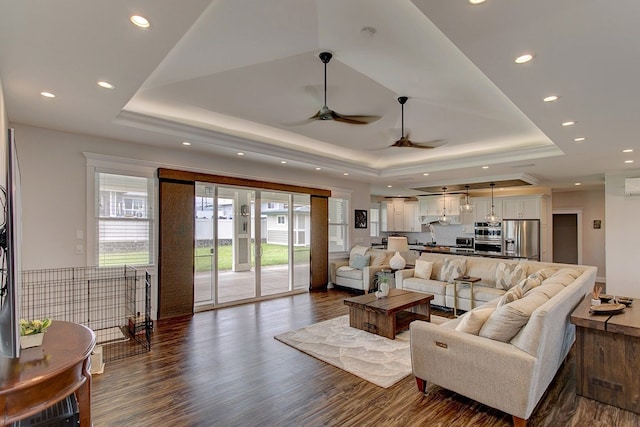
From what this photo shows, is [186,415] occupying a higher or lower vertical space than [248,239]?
lower

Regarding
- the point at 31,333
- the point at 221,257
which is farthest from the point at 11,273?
the point at 221,257

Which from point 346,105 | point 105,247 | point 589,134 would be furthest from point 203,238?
point 589,134

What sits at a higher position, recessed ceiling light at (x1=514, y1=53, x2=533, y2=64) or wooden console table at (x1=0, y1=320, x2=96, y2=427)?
recessed ceiling light at (x1=514, y1=53, x2=533, y2=64)

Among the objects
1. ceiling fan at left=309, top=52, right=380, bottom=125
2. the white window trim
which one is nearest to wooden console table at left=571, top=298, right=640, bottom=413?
ceiling fan at left=309, top=52, right=380, bottom=125

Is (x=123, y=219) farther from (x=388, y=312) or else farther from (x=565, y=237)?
(x=565, y=237)

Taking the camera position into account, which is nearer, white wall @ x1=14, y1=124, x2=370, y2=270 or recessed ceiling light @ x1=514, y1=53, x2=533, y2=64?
A: recessed ceiling light @ x1=514, y1=53, x2=533, y2=64

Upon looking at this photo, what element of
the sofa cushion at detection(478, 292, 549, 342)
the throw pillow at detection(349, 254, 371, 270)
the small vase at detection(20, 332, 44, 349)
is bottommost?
the throw pillow at detection(349, 254, 371, 270)

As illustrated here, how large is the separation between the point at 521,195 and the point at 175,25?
946cm

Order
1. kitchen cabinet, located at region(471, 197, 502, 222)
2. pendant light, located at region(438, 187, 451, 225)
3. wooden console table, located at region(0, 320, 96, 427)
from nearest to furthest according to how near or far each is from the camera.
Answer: wooden console table, located at region(0, 320, 96, 427) < kitchen cabinet, located at region(471, 197, 502, 222) < pendant light, located at region(438, 187, 451, 225)

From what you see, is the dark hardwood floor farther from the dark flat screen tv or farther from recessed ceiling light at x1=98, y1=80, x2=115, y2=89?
recessed ceiling light at x1=98, y1=80, x2=115, y2=89

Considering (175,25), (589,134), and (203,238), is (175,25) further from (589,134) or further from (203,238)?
(589,134)

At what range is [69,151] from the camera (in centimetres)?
428

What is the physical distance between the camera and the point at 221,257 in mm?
5863

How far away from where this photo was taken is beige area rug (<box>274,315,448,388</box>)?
330cm
